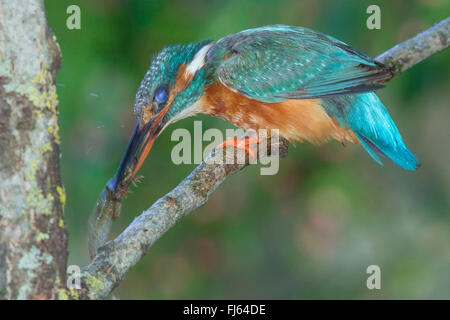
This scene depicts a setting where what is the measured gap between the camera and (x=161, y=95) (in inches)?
119

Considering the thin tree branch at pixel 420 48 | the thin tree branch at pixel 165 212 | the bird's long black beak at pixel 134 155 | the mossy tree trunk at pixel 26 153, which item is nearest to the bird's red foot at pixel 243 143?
the thin tree branch at pixel 165 212

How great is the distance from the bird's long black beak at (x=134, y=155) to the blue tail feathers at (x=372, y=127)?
934 mm

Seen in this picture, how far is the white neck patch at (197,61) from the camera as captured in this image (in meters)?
3.23

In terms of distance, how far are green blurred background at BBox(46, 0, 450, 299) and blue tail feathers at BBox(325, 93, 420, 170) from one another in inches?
25.8

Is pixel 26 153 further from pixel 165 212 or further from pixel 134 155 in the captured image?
pixel 134 155

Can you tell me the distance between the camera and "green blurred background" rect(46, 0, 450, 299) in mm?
3770

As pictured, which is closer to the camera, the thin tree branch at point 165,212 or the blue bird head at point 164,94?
the thin tree branch at point 165,212

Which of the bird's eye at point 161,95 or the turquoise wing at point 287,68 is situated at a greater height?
the turquoise wing at point 287,68

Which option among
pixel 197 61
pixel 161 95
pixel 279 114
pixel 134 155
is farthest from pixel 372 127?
pixel 134 155

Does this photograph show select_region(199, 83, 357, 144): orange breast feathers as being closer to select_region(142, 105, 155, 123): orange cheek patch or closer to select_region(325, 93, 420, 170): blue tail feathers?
select_region(325, 93, 420, 170): blue tail feathers

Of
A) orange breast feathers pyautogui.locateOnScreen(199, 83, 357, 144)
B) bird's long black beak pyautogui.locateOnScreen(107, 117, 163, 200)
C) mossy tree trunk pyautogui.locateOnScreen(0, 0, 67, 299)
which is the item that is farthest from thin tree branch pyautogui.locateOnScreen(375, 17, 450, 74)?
mossy tree trunk pyautogui.locateOnScreen(0, 0, 67, 299)

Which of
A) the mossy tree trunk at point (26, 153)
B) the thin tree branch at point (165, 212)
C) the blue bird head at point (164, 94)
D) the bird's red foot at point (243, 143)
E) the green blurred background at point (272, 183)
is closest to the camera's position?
the mossy tree trunk at point (26, 153)

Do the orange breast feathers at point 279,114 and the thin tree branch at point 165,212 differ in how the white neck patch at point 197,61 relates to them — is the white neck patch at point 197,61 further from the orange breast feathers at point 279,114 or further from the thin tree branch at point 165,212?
the thin tree branch at point 165,212
